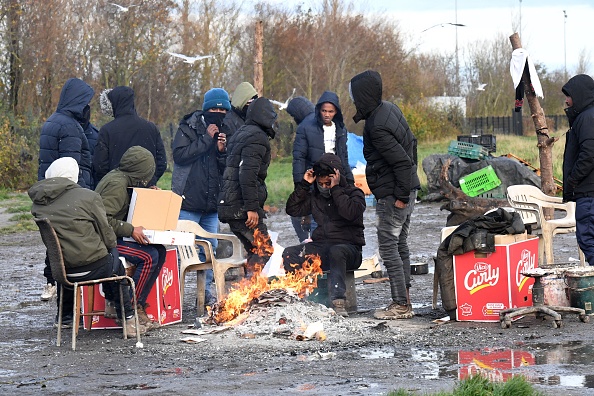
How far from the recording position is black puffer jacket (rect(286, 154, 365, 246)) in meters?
9.77

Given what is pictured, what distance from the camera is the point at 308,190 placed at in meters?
10.1

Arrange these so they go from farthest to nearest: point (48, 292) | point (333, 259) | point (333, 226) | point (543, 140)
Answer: point (543, 140) < point (48, 292) < point (333, 226) < point (333, 259)

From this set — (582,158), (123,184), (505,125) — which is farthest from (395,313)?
(505,125)

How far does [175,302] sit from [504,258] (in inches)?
121

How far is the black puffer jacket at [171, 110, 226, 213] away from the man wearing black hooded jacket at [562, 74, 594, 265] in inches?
143

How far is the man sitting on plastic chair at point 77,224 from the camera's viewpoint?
27.0 feet

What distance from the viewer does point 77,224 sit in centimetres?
826

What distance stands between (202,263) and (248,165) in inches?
44.4

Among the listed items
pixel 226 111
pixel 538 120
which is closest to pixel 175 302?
pixel 226 111

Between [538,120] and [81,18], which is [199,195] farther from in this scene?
[81,18]

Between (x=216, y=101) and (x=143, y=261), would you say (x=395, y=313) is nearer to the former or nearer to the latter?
(x=143, y=261)

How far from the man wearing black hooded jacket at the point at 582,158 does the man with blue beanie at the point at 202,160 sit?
3599 millimetres

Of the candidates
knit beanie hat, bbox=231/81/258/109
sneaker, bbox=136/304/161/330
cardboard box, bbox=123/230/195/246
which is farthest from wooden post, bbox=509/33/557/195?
sneaker, bbox=136/304/161/330

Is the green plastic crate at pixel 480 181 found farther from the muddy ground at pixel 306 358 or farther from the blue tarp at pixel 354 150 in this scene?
the muddy ground at pixel 306 358
